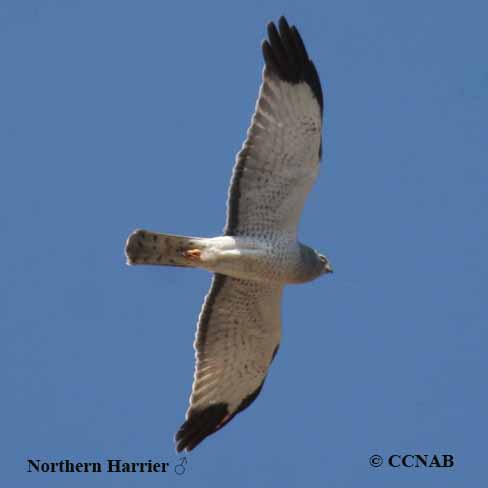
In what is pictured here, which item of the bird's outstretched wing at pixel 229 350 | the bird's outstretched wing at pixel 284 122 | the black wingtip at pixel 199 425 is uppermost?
the bird's outstretched wing at pixel 284 122

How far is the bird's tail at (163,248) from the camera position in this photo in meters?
11.1

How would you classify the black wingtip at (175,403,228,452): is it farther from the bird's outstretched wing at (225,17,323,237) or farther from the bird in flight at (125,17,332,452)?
the bird's outstretched wing at (225,17,323,237)

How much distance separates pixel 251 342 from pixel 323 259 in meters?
1.10

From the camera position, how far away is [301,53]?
11031 millimetres

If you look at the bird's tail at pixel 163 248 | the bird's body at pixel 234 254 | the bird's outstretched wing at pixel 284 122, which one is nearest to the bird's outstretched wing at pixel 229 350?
the bird's body at pixel 234 254

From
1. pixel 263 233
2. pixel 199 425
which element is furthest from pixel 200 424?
pixel 263 233

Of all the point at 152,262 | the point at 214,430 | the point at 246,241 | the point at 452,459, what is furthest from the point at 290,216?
the point at 452,459

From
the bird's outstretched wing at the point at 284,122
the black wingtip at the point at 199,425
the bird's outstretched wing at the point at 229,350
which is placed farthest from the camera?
the black wingtip at the point at 199,425

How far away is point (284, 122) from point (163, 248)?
5.24ft

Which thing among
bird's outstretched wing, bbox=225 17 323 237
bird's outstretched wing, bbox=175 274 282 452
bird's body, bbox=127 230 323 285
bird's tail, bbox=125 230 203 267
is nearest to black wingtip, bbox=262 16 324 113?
bird's outstretched wing, bbox=225 17 323 237

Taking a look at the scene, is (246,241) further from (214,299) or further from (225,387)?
(225,387)

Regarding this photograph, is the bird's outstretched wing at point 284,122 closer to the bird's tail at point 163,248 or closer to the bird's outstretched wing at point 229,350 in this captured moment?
the bird's tail at point 163,248

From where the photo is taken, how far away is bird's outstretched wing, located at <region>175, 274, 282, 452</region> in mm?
11617

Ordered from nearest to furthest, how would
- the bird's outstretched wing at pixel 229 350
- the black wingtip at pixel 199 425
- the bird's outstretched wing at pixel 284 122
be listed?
the bird's outstretched wing at pixel 284 122
the bird's outstretched wing at pixel 229 350
the black wingtip at pixel 199 425
